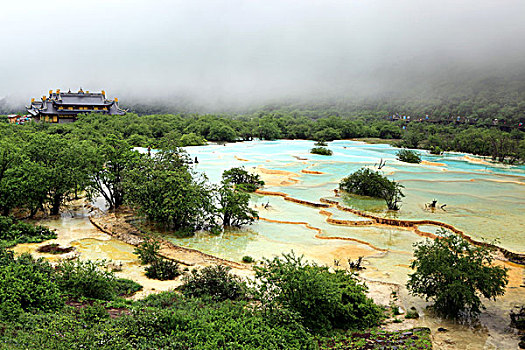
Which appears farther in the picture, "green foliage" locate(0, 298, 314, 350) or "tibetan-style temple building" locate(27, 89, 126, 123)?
"tibetan-style temple building" locate(27, 89, 126, 123)

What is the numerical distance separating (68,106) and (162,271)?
165 ft

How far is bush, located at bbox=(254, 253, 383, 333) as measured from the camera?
836 cm

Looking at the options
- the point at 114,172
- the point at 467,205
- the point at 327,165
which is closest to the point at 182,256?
the point at 114,172

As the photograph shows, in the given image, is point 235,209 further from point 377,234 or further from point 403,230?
point 403,230

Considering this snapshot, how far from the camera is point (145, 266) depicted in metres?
12.6

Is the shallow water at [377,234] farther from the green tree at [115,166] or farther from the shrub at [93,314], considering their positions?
the shrub at [93,314]

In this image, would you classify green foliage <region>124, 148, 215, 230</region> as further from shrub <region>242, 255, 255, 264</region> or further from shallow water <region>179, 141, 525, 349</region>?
shrub <region>242, 255, 255, 264</region>

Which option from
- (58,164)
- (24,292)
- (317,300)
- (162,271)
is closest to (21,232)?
(58,164)

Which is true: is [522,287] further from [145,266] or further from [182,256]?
[145,266]

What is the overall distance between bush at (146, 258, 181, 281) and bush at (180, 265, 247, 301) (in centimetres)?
144

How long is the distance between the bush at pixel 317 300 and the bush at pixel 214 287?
38.6 inches

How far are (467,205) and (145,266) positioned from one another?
20.3 metres

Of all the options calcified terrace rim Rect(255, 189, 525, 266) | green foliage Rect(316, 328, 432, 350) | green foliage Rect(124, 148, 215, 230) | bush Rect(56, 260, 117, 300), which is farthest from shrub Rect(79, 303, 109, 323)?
calcified terrace rim Rect(255, 189, 525, 266)

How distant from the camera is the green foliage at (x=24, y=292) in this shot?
23.3ft
